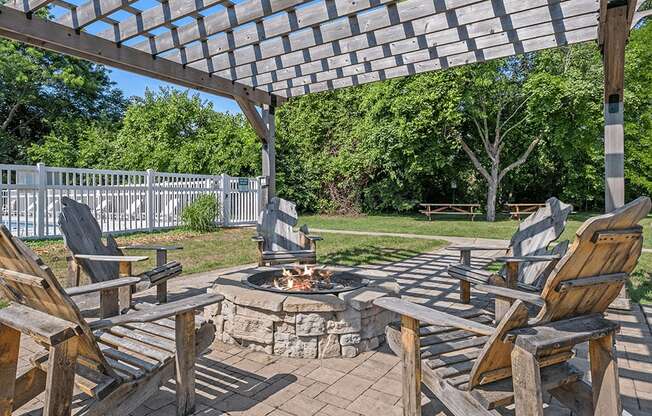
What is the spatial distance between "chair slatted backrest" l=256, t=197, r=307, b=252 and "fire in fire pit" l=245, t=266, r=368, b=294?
1105 millimetres

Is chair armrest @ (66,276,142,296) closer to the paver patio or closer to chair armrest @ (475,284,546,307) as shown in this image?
the paver patio

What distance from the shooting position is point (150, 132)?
49.8 feet

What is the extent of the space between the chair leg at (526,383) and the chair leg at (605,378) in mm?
397

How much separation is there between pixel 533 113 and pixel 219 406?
12.9m

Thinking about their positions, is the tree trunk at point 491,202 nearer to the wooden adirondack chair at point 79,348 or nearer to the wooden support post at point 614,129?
the wooden support post at point 614,129

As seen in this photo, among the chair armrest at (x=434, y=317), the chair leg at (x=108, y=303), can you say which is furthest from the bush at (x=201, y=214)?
the chair armrest at (x=434, y=317)

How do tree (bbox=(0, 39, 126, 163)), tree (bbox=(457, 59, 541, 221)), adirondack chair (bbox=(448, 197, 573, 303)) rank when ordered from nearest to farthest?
adirondack chair (bbox=(448, 197, 573, 303)) → tree (bbox=(457, 59, 541, 221)) → tree (bbox=(0, 39, 126, 163))

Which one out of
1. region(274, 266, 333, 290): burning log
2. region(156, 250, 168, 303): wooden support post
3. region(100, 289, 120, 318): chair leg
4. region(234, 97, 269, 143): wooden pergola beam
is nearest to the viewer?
region(100, 289, 120, 318): chair leg

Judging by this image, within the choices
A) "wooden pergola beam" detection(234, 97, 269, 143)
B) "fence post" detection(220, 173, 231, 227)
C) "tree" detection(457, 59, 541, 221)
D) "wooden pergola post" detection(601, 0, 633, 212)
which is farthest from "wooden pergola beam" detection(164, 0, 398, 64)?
"tree" detection(457, 59, 541, 221)

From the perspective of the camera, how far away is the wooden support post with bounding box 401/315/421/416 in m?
1.79

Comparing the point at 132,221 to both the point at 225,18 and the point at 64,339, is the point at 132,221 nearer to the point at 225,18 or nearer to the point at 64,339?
the point at 225,18

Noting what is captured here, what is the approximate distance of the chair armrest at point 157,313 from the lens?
1.58 metres

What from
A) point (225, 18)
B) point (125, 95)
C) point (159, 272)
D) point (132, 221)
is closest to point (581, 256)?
point (159, 272)

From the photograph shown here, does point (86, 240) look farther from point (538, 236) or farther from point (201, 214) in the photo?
point (201, 214)
